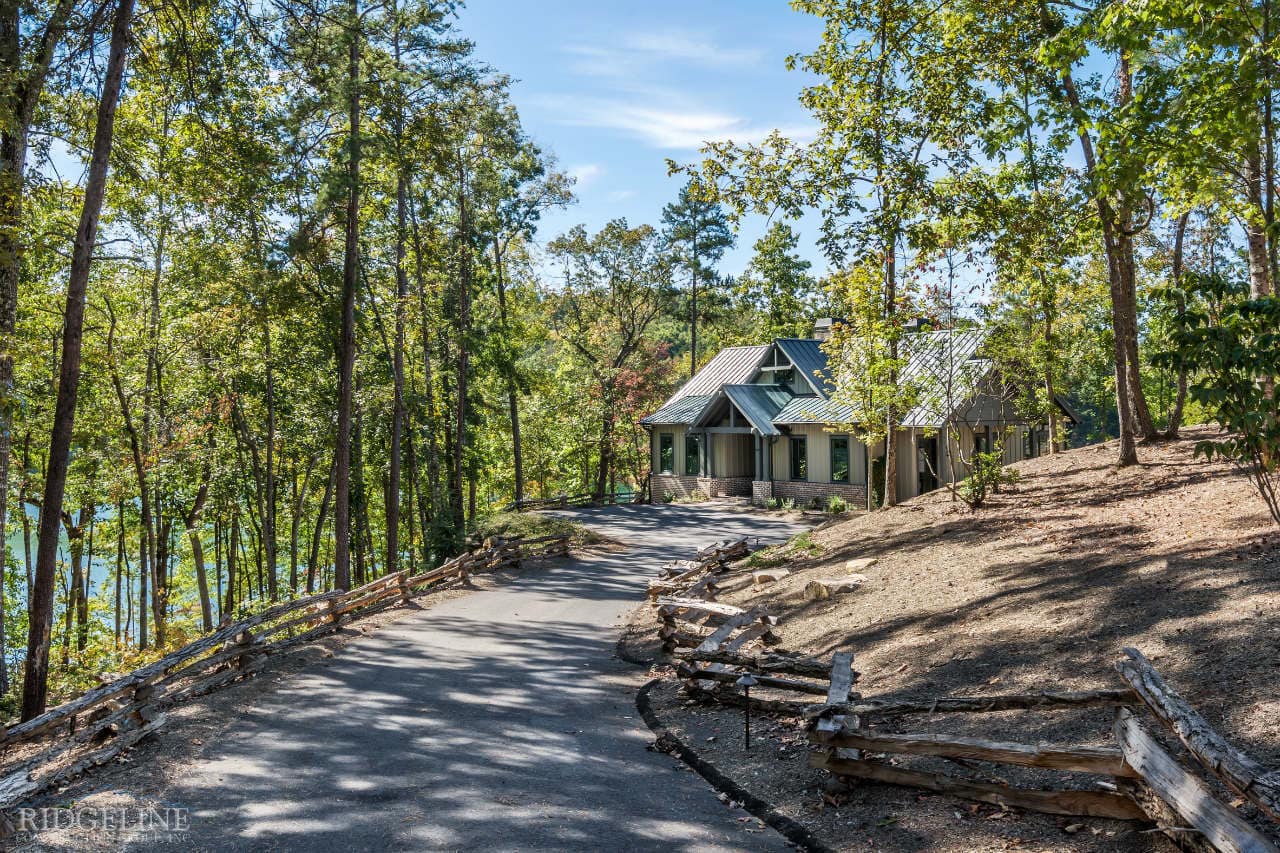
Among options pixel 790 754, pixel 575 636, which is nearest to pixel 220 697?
pixel 575 636

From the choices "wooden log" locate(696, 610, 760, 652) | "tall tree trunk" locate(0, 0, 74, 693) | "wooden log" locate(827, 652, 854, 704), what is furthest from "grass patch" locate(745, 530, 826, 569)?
"tall tree trunk" locate(0, 0, 74, 693)

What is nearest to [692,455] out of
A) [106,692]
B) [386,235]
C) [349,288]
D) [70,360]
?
[386,235]

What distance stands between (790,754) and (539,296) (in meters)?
30.5

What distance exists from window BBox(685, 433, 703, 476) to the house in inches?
1.8

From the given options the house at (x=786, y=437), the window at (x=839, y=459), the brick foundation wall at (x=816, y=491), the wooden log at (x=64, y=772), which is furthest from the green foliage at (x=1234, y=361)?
the window at (x=839, y=459)

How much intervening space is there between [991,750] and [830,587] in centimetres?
778

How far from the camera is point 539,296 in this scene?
36.1 meters

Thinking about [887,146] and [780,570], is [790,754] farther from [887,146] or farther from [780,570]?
[887,146]

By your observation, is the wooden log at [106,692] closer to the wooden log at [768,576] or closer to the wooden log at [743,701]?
the wooden log at [743,701]

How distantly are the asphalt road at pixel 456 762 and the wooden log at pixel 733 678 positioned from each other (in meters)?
0.83

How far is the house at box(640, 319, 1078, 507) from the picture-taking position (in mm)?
28578

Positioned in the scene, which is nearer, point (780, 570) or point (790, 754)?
point (790, 754)

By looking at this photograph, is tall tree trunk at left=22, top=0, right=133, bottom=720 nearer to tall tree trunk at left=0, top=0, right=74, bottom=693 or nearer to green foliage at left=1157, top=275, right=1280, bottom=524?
tall tree trunk at left=0, top=0, right=74, bottom=693

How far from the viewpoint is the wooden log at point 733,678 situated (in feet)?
26.8
